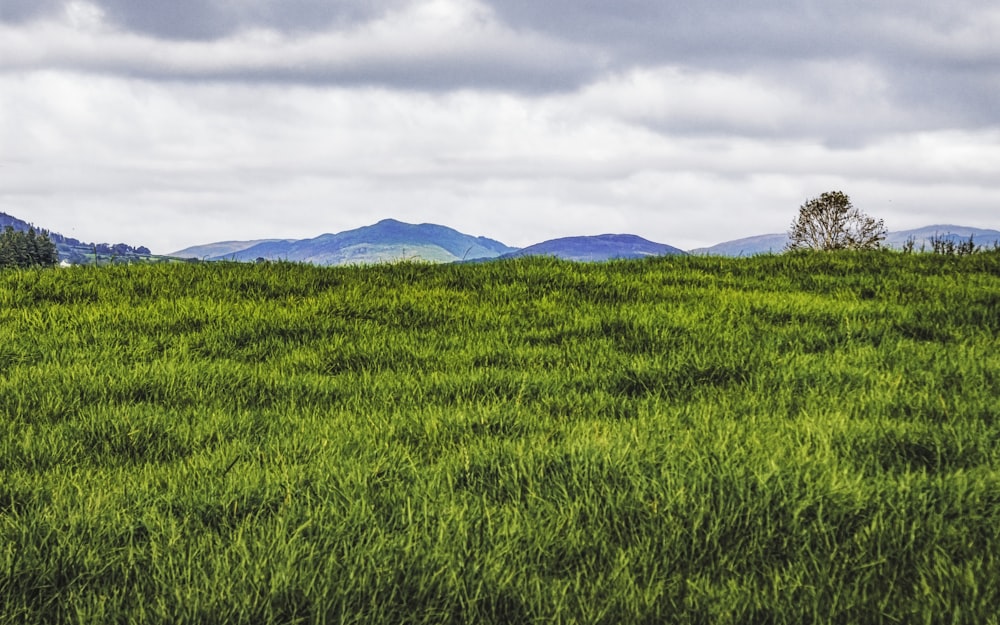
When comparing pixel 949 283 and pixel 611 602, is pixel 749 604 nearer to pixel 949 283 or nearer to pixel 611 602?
pixel 611 602

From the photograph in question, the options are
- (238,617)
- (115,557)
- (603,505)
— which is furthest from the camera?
(603,505)

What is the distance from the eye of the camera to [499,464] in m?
4.02

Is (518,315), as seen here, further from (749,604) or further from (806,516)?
(749,604)

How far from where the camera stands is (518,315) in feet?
27.7

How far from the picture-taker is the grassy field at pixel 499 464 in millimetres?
2799

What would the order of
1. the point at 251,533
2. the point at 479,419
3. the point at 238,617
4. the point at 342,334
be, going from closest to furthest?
the point at 238,617 → the point at 251,533 → the point at 479,419 → the point at 342,334

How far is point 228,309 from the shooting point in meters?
8.35

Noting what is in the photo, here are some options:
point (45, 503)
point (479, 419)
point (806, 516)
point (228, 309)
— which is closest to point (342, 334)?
point (228, 309)

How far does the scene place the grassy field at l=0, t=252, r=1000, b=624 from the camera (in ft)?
9.18

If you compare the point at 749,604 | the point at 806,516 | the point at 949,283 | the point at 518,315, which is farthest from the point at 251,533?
the point at 949,283

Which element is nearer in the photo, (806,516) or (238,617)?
(238,617)

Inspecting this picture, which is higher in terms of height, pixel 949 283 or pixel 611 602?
pixel 949 283

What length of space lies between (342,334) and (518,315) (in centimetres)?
213

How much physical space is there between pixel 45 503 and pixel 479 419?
2586 millimetres
